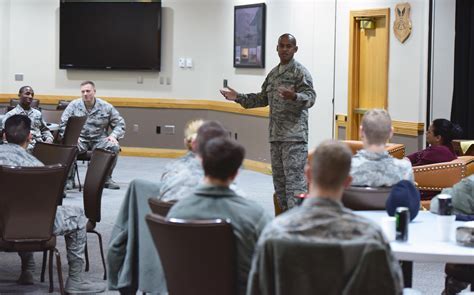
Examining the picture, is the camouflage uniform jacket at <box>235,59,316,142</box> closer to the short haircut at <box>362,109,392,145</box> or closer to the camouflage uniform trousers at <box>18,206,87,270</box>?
the camouflage uniform trousers at <box>18,206,87,270</box>

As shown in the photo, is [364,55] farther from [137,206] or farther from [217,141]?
[217,141]

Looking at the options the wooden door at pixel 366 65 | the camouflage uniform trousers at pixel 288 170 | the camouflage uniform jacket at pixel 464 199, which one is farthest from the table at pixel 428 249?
the wooden door at pixel 366 65

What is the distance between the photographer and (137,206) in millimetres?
4438

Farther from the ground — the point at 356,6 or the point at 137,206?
the point at 356,6

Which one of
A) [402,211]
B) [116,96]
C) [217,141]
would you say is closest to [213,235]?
[217,141]

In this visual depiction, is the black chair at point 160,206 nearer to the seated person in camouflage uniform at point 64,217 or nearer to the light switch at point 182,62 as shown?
the seated person in camouflage uniform at point 64,217

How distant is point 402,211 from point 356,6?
7.53 metres

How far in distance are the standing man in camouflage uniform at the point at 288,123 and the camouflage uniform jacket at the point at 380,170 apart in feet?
8.05

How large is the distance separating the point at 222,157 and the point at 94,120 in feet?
23.0

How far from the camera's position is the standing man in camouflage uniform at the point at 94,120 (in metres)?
10.3

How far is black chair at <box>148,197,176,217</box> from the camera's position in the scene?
13.2 feet

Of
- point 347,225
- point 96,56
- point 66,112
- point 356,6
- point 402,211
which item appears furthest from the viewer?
point 96,56

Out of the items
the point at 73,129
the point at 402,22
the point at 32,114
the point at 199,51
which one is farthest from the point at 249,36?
the point at 32,114

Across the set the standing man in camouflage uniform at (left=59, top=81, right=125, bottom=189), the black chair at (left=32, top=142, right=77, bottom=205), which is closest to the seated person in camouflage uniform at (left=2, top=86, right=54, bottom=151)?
the standing man in camouflage uniform at (left=59, top=81, right=125, bottom=189)
